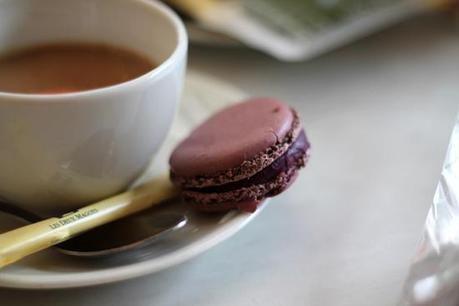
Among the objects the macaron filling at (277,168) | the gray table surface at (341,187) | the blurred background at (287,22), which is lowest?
the gray table surface at (341,187)

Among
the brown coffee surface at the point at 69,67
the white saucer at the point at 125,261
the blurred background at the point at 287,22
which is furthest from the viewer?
the blurred background at the point at 287,22

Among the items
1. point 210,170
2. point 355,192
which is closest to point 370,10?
point 355,192

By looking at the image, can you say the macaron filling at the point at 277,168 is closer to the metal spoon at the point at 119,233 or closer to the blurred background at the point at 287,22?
the metal spoon at the point at 119,233

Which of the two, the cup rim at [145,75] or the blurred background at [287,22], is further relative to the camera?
the blurred background at [287,22]

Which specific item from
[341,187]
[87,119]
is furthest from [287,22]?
[87,119]

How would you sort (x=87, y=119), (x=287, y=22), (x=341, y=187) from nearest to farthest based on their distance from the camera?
(x=87, y=119), (x=341, y=187), (x=287, y=22)

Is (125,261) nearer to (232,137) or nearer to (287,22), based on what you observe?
(232,137)

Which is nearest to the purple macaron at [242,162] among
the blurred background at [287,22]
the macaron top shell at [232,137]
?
the macaron top shell at [232,137]
